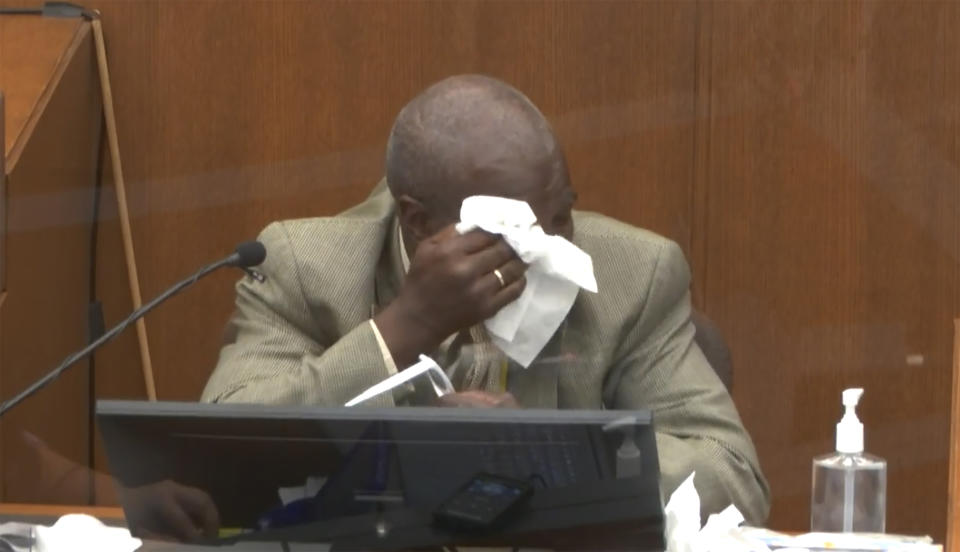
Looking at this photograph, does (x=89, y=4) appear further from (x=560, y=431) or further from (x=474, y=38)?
(x=560, y=431)

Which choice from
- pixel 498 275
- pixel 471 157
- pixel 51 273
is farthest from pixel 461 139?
pixel 51 273

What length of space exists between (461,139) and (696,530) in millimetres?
593

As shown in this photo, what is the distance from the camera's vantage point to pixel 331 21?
298cm

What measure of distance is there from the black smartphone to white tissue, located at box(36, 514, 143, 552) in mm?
341

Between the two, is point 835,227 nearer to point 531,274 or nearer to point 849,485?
point 531,274

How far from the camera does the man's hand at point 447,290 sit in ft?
6.04

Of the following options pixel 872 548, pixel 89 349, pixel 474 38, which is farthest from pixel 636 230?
pixel 474 38

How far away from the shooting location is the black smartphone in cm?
130

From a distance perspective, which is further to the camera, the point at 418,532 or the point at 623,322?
the point at 623,322

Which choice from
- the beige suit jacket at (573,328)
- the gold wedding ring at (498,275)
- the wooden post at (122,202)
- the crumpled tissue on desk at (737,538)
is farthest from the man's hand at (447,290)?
the wooden post at (122,202)

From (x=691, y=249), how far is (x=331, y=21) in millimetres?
755

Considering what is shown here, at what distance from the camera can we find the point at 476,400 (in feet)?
5.44

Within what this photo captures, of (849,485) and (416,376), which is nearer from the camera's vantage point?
(849,485)

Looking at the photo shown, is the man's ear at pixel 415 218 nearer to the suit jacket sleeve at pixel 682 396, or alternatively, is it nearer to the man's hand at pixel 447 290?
the man's hand at pixel 447 290
